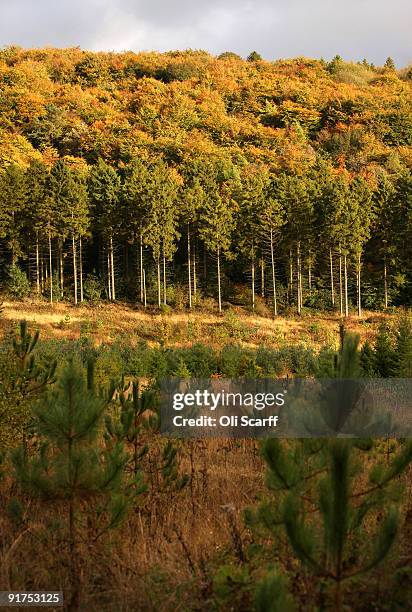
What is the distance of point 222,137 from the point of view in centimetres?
5262

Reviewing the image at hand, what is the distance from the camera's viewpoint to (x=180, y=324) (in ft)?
98.1

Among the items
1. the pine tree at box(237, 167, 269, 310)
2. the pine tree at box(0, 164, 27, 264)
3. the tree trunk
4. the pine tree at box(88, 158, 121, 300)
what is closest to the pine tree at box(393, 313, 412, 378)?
the pine tree at box(237, 167, 269, 310)

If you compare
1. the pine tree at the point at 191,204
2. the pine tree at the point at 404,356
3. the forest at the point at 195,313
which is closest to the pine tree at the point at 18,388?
the forest at the point at 195,313

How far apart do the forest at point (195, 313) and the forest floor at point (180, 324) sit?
199 millimetres

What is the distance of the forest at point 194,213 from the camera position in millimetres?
33500

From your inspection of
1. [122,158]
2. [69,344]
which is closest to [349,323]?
[69,344]

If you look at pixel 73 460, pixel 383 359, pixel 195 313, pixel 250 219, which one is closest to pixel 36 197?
pixel 195 313

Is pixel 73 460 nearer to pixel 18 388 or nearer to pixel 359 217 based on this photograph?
pixel 18 388

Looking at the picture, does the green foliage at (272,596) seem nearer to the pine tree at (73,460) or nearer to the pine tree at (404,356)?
the pine tree at (73,460)

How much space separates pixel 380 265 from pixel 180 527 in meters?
34.3

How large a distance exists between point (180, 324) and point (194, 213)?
842 centimetres

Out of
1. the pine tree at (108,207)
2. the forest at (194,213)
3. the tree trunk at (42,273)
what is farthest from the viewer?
the tree trunk at (42,273)

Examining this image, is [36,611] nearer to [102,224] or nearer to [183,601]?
[183,601]

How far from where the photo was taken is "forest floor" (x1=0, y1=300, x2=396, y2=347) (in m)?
27.5
